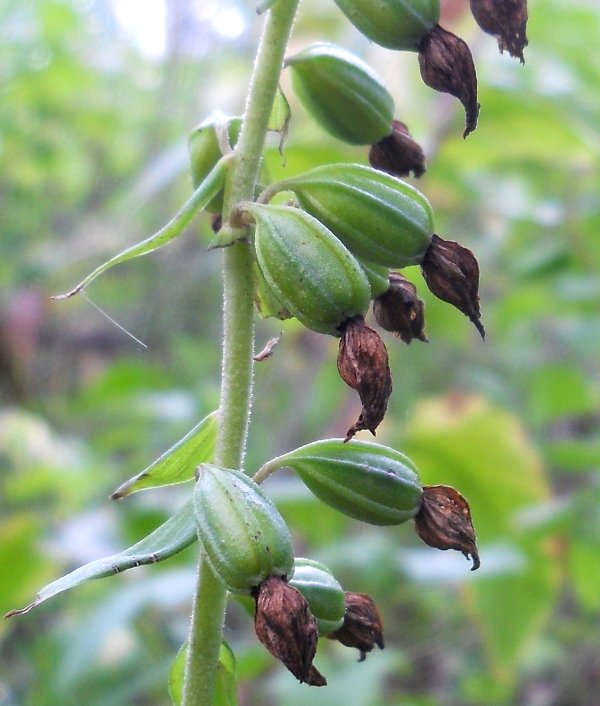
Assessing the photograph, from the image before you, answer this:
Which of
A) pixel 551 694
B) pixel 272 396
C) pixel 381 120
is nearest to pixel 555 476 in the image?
pixel 551 694

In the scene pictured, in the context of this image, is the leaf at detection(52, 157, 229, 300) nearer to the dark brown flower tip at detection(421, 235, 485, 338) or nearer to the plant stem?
the plant stem

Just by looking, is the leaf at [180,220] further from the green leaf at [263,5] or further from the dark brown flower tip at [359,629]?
the dark brown flower tip at [359,629]

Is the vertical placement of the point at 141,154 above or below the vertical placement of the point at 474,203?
below

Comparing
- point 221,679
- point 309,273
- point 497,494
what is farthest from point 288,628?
point 497,494

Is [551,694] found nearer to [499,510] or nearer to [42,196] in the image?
[499,510]

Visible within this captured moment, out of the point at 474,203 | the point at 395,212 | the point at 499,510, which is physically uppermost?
the point at 395,212

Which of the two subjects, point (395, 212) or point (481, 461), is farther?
point (481, 461)
